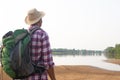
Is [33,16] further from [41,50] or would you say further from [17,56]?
[17,56]

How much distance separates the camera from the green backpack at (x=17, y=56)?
14.4 feet

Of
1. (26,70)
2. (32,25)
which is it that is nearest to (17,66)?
(26,70)

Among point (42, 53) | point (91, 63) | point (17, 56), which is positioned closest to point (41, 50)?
point (42, 53)

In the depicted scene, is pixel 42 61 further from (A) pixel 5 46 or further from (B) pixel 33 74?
(A) pixel 5 46

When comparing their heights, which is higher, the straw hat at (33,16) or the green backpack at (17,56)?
the straw hat at (33,16)

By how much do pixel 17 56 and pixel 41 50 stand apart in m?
0.33

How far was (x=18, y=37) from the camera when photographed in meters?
4.50

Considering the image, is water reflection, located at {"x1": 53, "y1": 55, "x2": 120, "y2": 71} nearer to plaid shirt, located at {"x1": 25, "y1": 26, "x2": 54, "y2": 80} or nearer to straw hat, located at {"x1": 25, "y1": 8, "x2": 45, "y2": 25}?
straw hat, located at {"x1": 25, "y1": 8, "x2": 45, "y2": 25}

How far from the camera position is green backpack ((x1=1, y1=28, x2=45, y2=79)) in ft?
14.4

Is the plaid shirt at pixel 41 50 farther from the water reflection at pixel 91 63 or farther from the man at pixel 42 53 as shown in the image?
the water reflection at pixel 91 63

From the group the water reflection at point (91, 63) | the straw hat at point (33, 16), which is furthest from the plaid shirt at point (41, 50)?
the water reflection at point (91, 63)

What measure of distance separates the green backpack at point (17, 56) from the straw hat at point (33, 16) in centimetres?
24

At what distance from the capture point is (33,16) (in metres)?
4.79

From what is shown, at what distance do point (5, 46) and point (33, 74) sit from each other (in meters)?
0.46
